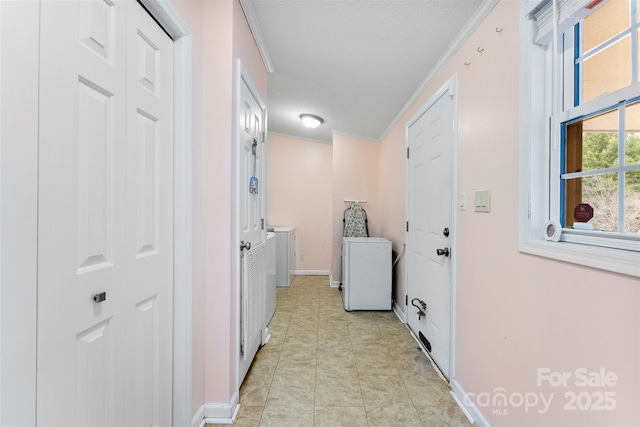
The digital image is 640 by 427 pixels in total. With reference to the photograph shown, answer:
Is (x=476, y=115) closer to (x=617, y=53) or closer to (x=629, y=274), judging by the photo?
(x=617, y=53)

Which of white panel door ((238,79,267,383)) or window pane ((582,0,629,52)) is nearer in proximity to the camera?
window pane ((582,0,629,52))

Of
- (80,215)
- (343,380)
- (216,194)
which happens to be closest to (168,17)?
(216,194)

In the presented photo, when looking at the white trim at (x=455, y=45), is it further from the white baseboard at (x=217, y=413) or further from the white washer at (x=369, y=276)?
the white baseboard at (x=217, y=413)

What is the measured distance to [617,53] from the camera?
932 millimetres

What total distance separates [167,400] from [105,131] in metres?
1.17

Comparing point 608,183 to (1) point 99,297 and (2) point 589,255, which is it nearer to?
(2) point 589,255

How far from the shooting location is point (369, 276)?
3154 mm

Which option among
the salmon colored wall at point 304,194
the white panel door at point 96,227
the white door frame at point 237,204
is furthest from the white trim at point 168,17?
the salmon colored wall at point 304,194

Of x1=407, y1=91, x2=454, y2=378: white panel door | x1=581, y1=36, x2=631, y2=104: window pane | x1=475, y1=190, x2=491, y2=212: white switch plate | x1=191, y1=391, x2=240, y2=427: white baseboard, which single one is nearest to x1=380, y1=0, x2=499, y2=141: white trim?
x1=407, y1=91, x2=454, y2=378: white panel door

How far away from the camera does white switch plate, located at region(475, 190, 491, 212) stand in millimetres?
1445

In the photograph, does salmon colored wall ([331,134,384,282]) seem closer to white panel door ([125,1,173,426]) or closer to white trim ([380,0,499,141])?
white trim ([380,0,499,141])

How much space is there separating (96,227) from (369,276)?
8.94 feet

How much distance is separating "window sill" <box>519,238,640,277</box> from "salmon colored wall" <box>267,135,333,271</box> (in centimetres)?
390

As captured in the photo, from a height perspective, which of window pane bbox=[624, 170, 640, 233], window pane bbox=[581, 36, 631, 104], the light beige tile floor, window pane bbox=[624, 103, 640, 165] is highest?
window pane bbox=[581, 36, 631, 104]
